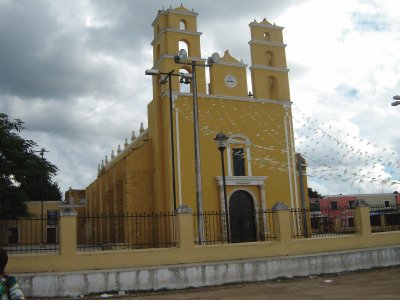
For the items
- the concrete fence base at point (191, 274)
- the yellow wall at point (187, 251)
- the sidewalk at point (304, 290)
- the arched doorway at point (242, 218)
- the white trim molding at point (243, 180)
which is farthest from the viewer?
the white trim molding at point (243, 180)

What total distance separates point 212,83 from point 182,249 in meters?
12.2

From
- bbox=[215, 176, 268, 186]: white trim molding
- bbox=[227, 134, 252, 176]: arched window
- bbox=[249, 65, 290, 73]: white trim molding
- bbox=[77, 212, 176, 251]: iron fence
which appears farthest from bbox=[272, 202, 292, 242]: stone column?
bbox=[249, 65, 290, 73]: white trim molding

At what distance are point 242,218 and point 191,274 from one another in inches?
412

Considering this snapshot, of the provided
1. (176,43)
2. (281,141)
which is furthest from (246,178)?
(176,43)

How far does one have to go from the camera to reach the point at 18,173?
→ 2302cm

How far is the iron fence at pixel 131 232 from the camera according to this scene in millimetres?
16087

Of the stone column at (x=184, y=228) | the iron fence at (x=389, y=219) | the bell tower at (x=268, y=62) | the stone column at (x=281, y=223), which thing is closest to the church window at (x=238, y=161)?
the bell tower at (x=268, y=62)

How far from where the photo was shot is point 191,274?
457 inches

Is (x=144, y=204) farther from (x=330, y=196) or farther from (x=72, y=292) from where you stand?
(x=330, y=196)

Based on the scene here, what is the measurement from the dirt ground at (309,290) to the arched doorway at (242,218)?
8.31m

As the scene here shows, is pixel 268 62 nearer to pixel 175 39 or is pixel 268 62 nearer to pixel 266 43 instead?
pixel 266 43

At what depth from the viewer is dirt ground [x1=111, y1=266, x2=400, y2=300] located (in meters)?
9.86

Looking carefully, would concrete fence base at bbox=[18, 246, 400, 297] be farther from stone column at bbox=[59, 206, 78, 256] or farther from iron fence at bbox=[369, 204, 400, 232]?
iron fence at bbox=[369, 204, 400, 232]

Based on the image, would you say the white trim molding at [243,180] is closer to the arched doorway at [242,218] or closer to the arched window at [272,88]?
the arched doorway at [242,218]
